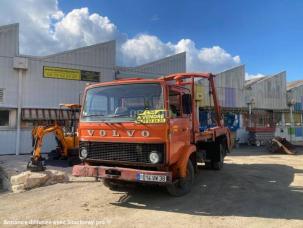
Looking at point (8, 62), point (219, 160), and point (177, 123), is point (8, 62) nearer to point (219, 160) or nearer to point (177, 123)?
point (219, 160)

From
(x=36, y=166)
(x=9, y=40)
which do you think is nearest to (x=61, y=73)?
(x=9, y=40)

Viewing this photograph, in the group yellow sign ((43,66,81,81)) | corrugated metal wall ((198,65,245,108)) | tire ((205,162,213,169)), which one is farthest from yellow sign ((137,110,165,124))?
corrugated metal wall ((198,65,245,108))

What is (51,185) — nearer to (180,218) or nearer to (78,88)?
(180,218)

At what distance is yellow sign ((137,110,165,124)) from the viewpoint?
21.1ft

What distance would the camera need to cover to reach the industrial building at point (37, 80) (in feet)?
56.1

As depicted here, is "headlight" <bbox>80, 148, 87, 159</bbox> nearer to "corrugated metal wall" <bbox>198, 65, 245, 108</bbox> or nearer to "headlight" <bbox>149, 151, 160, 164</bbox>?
"headlight" <bbox>149, 151, 160, 164</bbox>

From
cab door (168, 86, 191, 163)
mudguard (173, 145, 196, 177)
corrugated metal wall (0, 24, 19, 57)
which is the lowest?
mudguard (173, 145, 196, 177)

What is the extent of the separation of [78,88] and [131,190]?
12499mm

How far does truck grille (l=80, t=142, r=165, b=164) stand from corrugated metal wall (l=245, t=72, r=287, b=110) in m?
22.2

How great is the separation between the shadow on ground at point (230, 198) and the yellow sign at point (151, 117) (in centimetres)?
187

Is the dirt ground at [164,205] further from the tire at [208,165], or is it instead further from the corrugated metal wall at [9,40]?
the corrugated metal wall at [9,40]

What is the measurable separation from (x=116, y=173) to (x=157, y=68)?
52.5 feet

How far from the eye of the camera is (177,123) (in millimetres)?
6930

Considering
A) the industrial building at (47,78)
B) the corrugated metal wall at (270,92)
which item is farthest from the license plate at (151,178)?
the corrugated metal wall at (270,92)
